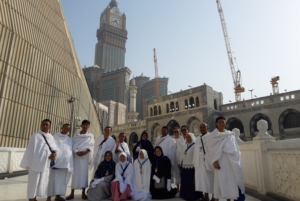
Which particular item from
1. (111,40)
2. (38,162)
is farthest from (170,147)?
(111,40)

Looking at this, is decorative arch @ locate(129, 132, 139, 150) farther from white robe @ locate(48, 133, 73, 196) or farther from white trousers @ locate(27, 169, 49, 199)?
white trousers @ locate(27, 169, 49, 199)

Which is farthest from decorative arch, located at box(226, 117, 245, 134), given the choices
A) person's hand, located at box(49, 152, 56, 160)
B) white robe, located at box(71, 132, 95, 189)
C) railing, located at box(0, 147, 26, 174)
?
person's hand, located at box(49, 152, 56, 160)

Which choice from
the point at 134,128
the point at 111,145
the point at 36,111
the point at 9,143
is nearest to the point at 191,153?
the point at 111,145

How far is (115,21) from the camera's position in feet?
280

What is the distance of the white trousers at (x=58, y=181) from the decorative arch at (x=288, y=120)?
1861 cm

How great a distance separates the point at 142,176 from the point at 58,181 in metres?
1.62

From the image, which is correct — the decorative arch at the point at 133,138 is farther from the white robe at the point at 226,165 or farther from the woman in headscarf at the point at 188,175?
the white robe at the point at 226,165

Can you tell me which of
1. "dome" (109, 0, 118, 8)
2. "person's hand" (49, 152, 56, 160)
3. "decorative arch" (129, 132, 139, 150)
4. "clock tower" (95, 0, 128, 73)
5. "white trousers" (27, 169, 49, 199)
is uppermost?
"dome" (109, 0, 118, 8)

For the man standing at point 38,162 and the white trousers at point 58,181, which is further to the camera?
the white trousers at point 58,181

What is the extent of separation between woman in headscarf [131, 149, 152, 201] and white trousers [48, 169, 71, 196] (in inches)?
52.4

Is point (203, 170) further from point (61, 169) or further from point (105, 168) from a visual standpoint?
point (61, 169)

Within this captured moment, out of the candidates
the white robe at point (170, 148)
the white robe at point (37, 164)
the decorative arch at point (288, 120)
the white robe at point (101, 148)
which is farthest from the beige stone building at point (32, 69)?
the decorative arch at point (288, 120)

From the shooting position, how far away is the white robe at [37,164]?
3.39 m

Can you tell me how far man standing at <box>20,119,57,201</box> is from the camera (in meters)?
3.39
